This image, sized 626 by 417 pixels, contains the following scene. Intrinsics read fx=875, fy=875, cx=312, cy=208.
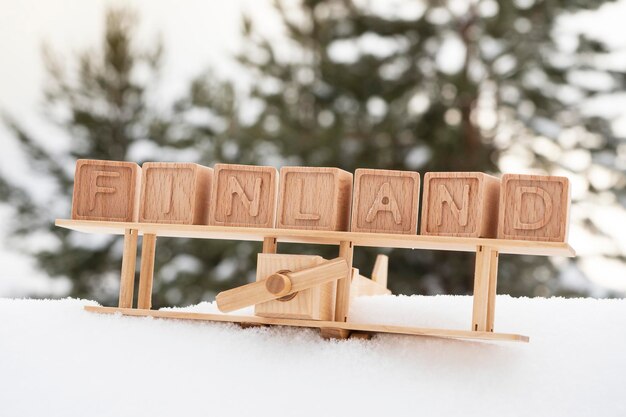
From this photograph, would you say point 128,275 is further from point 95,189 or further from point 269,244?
point 269,244

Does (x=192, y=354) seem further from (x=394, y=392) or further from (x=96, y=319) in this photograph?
(x=394, y=392)

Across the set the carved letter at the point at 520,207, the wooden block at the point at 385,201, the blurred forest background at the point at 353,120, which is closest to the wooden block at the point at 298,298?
the wooden block at the point at 385,201

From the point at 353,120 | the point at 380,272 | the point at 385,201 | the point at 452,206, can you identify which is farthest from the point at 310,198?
the point at 353,120

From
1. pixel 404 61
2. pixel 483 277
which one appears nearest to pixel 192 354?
pixel 483 277

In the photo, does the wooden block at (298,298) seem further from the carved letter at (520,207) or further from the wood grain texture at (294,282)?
the carved letter at (520,207)

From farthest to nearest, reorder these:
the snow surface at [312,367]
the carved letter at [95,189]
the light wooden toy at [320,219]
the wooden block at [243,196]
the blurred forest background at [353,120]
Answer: the blurred forest background at [353,120] < the carved letter at [95,189] < the wooden block at [243,196] < the light wooden toy at [320,219] < the snow surface at [312,367]

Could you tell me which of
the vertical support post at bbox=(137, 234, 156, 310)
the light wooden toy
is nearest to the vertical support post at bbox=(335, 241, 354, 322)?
the light wooden toy

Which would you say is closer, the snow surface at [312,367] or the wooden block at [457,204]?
the snow surface at [312,367]
